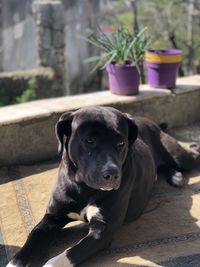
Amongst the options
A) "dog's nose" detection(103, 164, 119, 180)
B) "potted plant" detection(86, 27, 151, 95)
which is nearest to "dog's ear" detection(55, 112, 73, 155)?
"dog's nose" detection(103, 164, 119, 180)

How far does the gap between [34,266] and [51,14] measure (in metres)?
6.94

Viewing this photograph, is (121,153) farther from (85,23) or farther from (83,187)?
(85,23)

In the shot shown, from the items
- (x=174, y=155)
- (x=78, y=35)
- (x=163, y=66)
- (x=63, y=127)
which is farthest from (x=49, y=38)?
(x=63, y=127)

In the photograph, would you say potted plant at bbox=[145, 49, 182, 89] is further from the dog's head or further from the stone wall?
the stone wall

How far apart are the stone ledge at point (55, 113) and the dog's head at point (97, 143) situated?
1.40 m

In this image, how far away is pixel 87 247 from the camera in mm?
2779

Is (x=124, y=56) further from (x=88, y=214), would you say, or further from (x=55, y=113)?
(x=88, y=214)

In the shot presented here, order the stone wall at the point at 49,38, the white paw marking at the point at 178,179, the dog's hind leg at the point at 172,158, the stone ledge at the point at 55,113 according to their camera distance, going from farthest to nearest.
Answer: the stone wall at the point at 49,38 → the stone ledge at the point at 55,113 → the dog's hind leg at the point at 172,158 → the white paw marking at the point at 178,179

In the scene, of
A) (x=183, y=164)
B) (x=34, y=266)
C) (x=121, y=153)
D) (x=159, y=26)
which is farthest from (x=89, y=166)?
(x=159, y=26)

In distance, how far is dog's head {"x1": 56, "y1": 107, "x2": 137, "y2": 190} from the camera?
2729 mm

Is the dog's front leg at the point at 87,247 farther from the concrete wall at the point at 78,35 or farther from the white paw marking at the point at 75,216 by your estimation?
the concrete wall at the point at 78,35

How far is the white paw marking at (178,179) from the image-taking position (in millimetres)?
3998

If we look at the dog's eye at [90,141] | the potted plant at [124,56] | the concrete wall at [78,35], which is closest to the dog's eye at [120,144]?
the dog's eye at [90,141]

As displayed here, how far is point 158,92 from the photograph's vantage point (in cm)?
523
